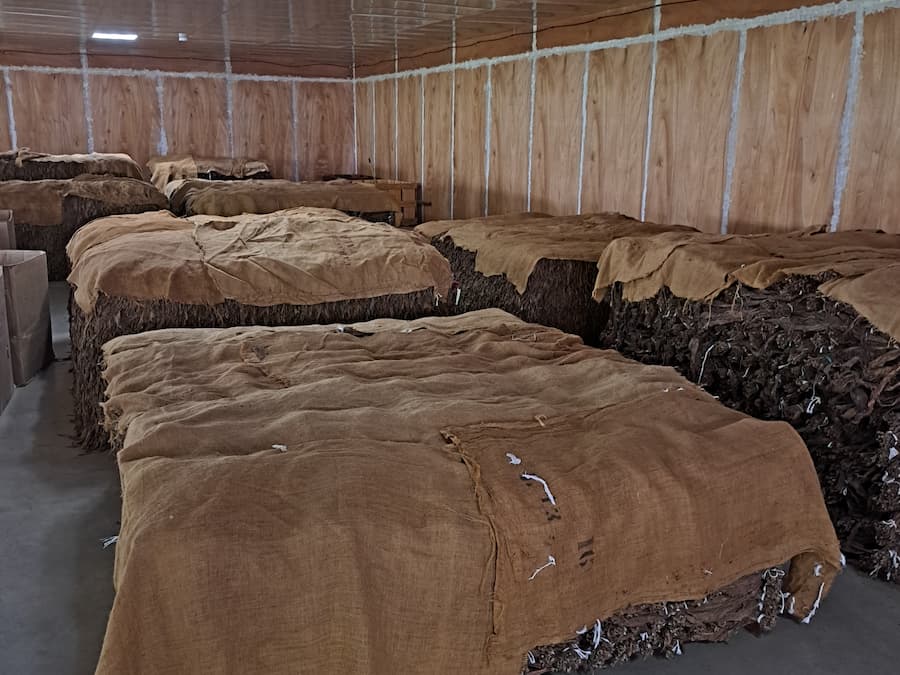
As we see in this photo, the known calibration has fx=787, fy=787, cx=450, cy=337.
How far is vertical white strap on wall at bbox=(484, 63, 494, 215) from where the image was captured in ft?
22.4

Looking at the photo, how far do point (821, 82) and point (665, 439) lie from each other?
2.67 metres

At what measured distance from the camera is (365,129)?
9750mm

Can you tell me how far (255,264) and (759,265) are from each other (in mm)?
2075

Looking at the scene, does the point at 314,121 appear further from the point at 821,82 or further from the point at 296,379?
the point at 296,379

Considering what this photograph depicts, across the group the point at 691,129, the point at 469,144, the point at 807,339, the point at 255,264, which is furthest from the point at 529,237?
the point at 469,144

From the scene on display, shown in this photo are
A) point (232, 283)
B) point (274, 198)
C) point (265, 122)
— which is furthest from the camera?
point (265, 122)

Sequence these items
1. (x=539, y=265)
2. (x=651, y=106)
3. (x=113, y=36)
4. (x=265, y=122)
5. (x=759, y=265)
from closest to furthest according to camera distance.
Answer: (x=759, y=265), (x=539, y=265), (x=651, y=106), (x=113, y=36), (x=265, y=122)

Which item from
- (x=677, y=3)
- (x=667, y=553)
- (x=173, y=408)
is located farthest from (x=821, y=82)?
(x=173, y=408)

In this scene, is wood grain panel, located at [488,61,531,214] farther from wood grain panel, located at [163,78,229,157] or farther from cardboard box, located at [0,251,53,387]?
wood grain panel, located at [163,78,229,157]

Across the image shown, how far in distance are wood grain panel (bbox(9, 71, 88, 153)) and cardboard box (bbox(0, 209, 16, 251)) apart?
301 centimetres

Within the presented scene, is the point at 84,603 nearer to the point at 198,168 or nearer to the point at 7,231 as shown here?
the point at 7,231

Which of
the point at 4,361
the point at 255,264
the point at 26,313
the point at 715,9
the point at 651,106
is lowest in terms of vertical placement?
the point at 4,361

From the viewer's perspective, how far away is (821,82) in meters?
3.77

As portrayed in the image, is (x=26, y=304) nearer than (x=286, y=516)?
No
